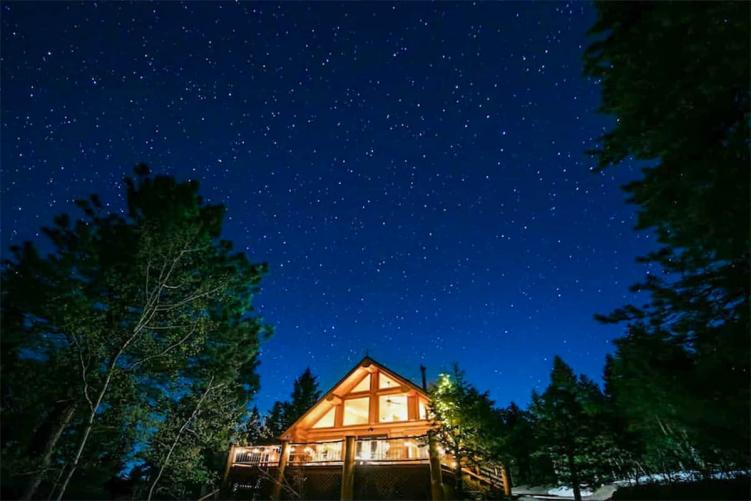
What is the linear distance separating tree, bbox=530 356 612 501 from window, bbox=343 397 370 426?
8979mm

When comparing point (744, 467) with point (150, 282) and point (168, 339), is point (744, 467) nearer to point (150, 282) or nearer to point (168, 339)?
point (168, 339)

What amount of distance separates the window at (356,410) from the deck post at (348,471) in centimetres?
610

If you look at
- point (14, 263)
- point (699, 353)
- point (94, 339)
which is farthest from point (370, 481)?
point (14, 263)

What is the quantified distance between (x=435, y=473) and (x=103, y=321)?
11.6 meters

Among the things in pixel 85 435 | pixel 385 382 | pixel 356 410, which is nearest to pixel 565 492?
pixel 385 382

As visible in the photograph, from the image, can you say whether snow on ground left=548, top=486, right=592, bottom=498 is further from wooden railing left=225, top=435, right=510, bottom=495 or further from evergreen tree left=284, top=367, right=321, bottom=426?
evergreen tree left=284, top=367, right=321, bottom=426

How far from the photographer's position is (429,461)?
1208 centimetres

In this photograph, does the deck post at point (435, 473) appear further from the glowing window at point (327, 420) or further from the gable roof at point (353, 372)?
the glowing window at point (327, 420)

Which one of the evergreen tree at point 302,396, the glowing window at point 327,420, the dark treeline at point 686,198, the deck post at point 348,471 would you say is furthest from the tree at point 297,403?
the dark treeline at point 686,198

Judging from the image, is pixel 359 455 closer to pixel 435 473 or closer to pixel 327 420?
pixel 435 473

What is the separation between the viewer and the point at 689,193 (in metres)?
5.00

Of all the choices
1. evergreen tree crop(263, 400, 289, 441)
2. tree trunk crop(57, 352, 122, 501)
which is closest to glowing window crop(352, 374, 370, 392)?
tree trunk crop(57, 352, 122, 501)

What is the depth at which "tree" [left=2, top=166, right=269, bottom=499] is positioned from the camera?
30.1 ft

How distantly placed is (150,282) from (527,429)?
20.5m
